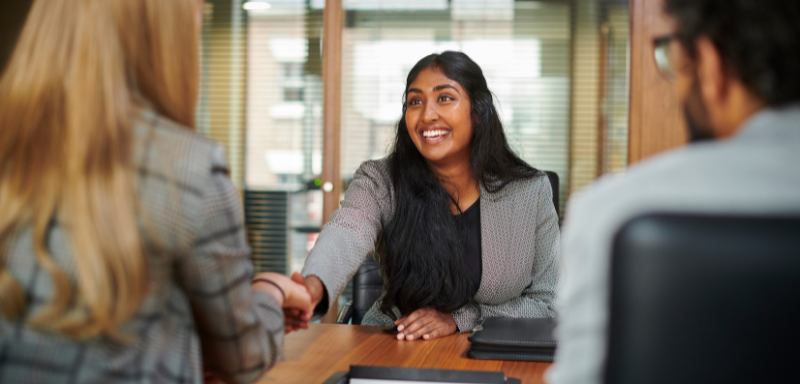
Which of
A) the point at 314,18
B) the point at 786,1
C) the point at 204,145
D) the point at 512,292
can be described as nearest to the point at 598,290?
the point at 786,1

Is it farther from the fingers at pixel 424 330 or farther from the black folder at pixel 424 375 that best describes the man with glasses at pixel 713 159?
the fingers at pixel 424 330

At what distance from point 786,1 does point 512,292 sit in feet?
4.57

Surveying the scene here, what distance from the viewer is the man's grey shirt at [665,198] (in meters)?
0.50

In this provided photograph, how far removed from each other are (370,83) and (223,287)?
3027mm

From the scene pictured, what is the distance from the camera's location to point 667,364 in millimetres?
514

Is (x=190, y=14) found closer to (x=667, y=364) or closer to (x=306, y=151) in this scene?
(x=667, y=364)

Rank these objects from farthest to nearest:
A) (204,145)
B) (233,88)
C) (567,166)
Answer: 1. (233,88)
2. (567,166)
3. (204,145)

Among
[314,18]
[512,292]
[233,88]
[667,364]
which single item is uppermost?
[314,18]

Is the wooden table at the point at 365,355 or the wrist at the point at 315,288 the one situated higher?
the wrist at the point at 315,288

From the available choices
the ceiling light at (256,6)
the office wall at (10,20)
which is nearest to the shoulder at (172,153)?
the ceiling light at (256,6)

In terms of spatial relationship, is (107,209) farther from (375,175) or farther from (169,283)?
(375,175)

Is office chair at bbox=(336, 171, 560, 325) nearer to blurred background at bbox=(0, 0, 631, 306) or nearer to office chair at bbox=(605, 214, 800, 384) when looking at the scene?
blurred background at bbox=(0, 0, 631, 306)

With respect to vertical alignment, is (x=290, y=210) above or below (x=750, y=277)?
below

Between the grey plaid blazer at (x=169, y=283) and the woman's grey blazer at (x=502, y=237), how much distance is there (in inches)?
33.8
